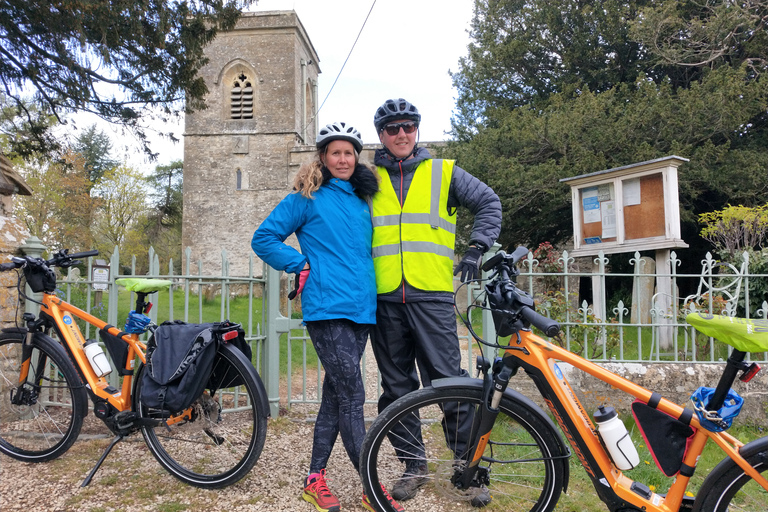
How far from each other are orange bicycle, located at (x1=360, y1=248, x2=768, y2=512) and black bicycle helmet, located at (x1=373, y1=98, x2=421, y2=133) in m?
1.05

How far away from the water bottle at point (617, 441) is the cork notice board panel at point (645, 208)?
4817 millimetres

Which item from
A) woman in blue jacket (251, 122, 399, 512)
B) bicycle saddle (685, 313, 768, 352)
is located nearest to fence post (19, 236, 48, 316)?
woman in blue jacket (251, 122, 399, 512)

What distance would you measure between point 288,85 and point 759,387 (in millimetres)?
23917

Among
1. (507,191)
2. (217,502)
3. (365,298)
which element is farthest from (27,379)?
(507,191)

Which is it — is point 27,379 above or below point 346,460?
above

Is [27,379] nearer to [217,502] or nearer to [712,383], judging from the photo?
[217,502]

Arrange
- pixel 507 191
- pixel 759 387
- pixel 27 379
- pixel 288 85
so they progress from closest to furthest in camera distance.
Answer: pixel 27 379
pixel 759 387
pixel 507 191
pixel 288 85

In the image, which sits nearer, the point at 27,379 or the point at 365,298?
the point at 365,298

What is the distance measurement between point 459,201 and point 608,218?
4.72m

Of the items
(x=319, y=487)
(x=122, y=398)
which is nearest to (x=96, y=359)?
(x=122, y=398)

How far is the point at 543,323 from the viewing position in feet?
6.84

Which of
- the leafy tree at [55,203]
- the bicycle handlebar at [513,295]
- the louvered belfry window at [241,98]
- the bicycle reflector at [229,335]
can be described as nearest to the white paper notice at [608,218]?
the bicycle handlebar at [513,295]

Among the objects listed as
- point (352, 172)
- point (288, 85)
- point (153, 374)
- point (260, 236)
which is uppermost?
point (288, 85)

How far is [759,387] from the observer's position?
13.5 feet
